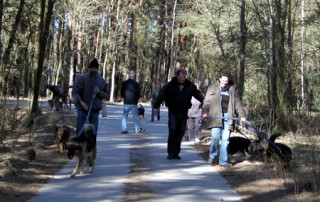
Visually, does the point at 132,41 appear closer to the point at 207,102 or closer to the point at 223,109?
the point at 207,102

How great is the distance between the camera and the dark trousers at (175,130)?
40.0ft

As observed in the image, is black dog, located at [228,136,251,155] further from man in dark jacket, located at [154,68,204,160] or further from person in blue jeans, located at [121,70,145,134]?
person in blue jeans, located at [121,70,145,134]

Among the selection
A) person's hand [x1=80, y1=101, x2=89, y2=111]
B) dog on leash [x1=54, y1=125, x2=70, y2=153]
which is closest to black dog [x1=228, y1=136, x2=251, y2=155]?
person's hand [x1=80, y1=101, x2=89, y2=111]

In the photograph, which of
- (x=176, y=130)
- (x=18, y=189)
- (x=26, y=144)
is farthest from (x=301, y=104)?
(x=18, y=189)

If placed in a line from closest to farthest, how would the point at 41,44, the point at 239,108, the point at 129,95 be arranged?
the point at 239,108
the point at 41,44
the point at 129,95

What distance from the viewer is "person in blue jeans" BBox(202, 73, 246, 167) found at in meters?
11.1

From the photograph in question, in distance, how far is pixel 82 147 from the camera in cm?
934

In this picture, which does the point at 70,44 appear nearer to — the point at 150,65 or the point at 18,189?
the point at 150,65

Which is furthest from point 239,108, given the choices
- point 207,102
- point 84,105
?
point 84,105

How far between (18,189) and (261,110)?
10844mm

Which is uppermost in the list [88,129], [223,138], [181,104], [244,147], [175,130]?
[181,104]

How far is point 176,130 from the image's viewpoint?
12.3 meters

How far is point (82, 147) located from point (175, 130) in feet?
11.4

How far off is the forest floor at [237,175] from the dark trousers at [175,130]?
3.21 ft
